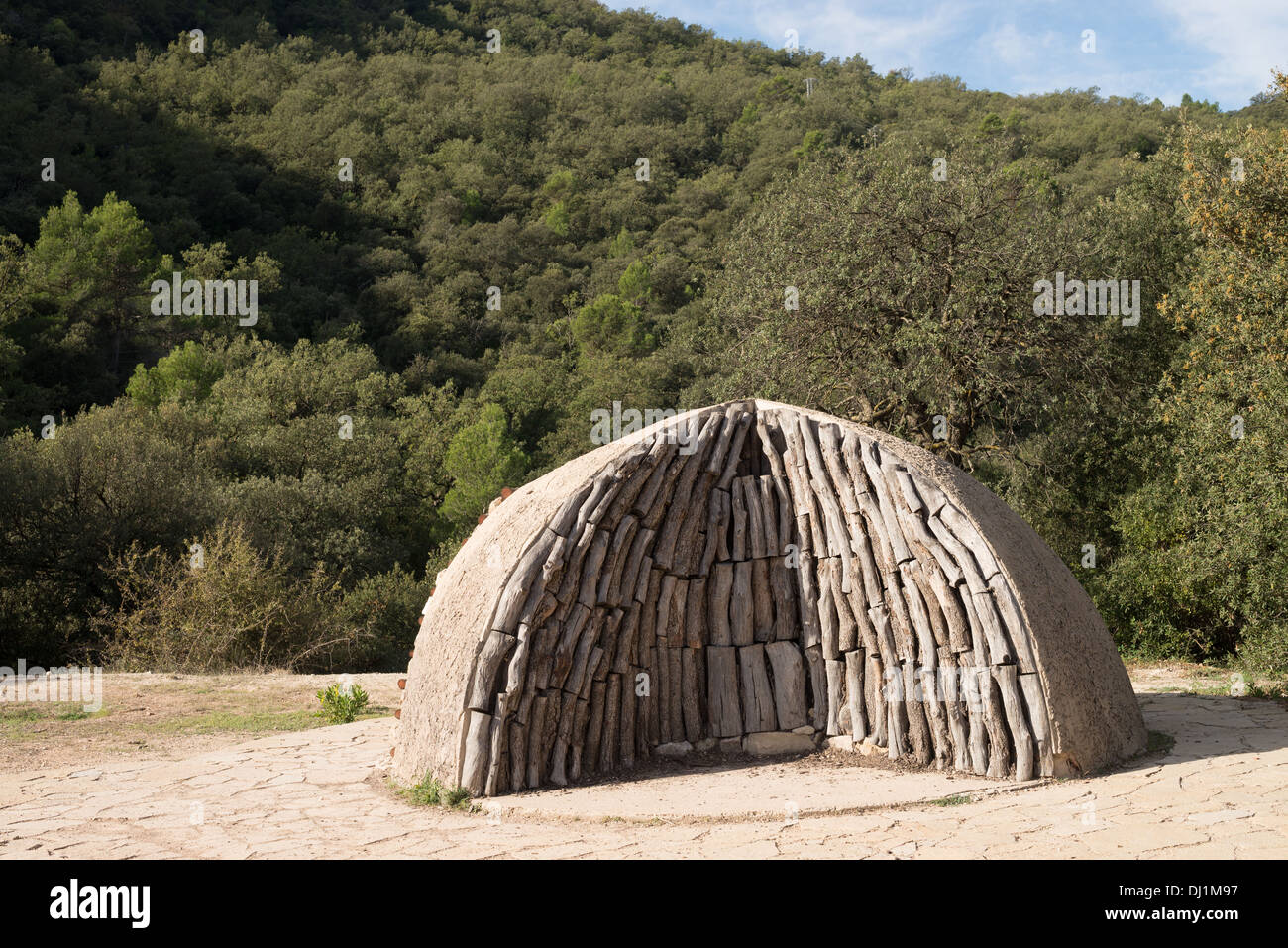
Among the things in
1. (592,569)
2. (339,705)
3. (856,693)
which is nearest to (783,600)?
(856,693)

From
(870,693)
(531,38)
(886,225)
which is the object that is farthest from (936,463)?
(531,38)

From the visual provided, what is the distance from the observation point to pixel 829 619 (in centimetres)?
775

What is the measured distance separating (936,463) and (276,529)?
1631cm

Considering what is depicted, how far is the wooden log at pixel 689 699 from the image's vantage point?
7.84m

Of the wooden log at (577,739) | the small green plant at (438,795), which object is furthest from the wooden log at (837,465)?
the small green plant at (438,795)

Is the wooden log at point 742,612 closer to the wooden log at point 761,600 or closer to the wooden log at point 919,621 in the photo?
the wooden log at point 761,600

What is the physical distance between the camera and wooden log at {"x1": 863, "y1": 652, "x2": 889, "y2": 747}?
7492 millimetres

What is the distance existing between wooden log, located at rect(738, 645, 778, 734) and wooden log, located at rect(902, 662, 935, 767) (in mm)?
1032

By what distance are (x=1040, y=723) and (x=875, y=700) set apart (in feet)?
3.98

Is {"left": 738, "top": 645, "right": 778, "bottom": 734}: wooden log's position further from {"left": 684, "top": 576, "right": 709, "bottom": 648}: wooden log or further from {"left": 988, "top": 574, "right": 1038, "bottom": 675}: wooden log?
{"left": 988, "top": 574, "right": 1038, "bottom": 675}: wooden log

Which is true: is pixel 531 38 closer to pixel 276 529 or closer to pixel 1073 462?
pixel 276 529

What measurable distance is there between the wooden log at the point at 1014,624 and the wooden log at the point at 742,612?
72.1 inches

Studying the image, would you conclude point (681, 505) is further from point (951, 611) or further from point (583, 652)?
point (951, 611)

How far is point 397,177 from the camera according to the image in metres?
42.0
